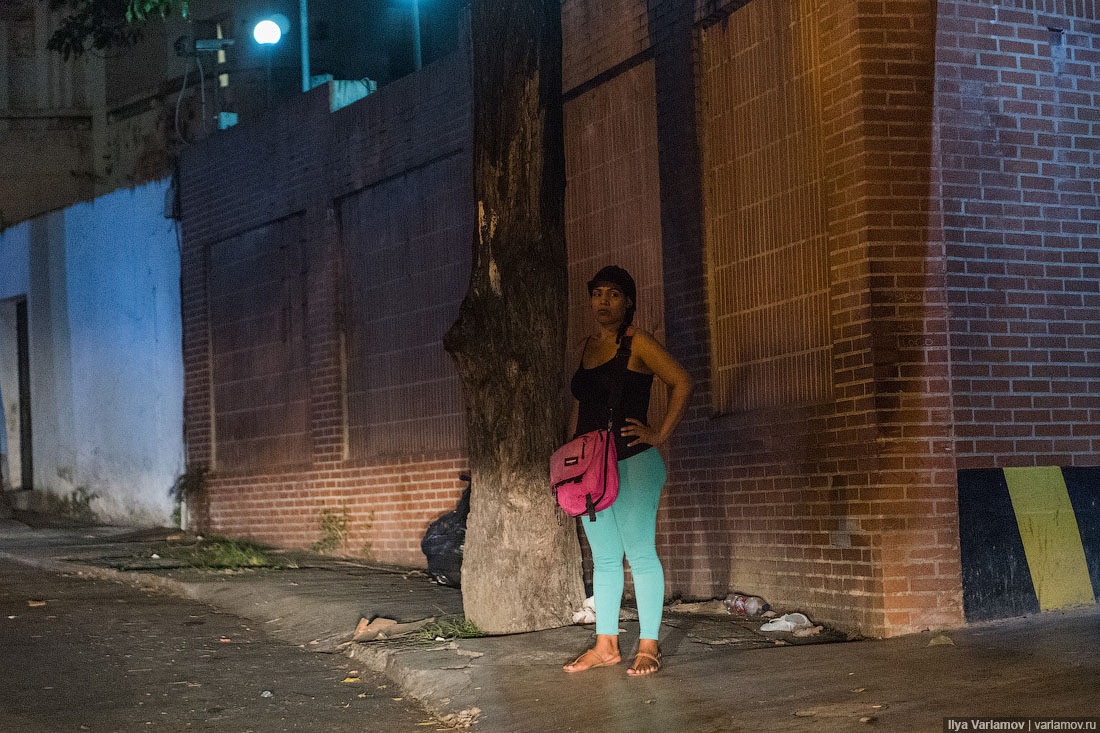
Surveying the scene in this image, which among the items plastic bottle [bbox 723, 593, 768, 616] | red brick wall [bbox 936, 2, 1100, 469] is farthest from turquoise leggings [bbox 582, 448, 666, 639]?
red brick wall [bbox 936, 2, 1100, 469]

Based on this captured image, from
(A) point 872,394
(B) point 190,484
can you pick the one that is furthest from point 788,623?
(B) point 190,484

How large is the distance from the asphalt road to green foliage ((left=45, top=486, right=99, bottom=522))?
7.08m

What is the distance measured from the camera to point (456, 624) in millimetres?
7633

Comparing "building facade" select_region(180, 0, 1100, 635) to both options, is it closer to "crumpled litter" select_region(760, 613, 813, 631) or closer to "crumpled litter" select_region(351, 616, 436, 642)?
"crumpled litter" select_region(760, 613, 813, 631)

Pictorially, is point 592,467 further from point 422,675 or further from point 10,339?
point 10,339

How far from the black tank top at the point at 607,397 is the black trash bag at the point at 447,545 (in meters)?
3.76

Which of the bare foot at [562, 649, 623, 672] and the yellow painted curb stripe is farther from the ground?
the yellow painted curb stripe

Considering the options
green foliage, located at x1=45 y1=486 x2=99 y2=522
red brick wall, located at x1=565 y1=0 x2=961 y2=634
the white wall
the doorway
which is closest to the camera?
red brick wall, located at x1=565 y1=0 x2=961 y2=634

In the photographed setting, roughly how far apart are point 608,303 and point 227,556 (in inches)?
261

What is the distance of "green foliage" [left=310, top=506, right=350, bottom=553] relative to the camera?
12.5 meters

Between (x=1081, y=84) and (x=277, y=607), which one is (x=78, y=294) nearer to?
(x=277, y=607)

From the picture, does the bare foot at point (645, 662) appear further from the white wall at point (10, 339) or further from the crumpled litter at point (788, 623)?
the white wall at point (10, 339)

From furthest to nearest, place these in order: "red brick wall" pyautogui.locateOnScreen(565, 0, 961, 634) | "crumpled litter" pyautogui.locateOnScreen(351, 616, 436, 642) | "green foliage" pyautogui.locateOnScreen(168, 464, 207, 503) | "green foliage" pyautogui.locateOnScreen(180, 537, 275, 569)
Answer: "green foliage" pyautogui.locateOnScreen(168, 464, 207, 503), "green foliage" pyautogui.locateOnScreen(180, 537, 275, 569), "crumpled litter" pyautogui.locateOnScreen(351, 616, 436, 642), "red brick wall" pyautogui.locateOnScreen(565, 0, 961, 634)

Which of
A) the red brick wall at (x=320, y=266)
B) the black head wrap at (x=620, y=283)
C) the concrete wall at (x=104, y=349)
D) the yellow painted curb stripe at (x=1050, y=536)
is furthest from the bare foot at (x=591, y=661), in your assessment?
the concrete wall at (x=104, y=349)
